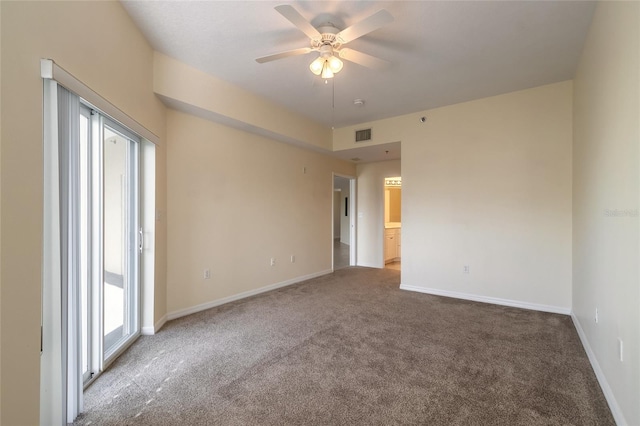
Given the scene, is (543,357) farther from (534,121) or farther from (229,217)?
(229,217)

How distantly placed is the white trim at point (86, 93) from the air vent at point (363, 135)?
11.2ft

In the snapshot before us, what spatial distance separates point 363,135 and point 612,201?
3.62 metres

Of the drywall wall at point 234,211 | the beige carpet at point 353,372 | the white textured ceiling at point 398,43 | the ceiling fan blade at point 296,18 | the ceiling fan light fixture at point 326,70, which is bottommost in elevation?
the beige carpet at point 353,372

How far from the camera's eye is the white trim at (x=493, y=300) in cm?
343

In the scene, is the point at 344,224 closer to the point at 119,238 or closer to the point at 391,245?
the point at 391,245

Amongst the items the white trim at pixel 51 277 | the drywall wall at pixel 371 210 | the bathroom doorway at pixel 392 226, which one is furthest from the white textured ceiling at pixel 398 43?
the bathroom doorway at pixel 392 226

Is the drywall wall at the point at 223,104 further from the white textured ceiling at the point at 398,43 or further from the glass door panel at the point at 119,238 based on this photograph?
the glass door panel at the point at 119,238

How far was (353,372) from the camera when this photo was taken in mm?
2141

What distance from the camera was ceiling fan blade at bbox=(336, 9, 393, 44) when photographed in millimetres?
1784

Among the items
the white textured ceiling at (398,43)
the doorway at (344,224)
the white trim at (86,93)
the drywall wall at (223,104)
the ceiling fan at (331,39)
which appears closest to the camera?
the white trim at (86,93)

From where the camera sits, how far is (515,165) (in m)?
3.67

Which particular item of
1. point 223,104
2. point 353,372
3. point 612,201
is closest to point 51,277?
point 353,372

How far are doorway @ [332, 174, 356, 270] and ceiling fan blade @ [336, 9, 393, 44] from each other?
4079 millimetres

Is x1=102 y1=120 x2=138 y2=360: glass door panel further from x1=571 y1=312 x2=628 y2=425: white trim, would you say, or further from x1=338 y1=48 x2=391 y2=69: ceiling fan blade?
x1=571 y1=312 x2=628 y2=425: white trim
